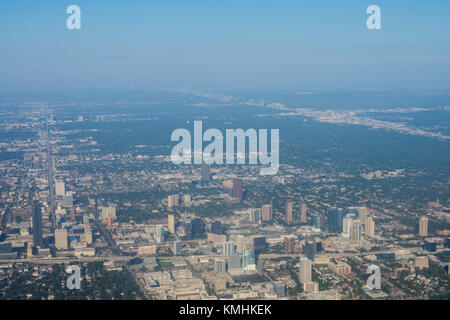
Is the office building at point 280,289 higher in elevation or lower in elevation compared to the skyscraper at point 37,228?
lower

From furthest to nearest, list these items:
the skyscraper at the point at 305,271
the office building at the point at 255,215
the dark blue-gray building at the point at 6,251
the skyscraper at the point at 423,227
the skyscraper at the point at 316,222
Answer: the office building at the point at 255,215
the skyscraper at the point at 316,222
the skyscraper at the point at 423,227
the dark blue-gray building at the point at 6,251
the skyscraper at the point at 305,271

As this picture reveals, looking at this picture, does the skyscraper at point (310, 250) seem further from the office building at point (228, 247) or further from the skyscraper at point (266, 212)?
the skyscraper at point (266, 212)

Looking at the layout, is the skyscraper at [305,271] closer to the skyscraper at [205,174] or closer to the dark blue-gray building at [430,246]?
the dark blue-gray building at [430,246]

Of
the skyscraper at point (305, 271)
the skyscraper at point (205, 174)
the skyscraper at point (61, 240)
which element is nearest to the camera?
the skyscraper at point (305, 271)

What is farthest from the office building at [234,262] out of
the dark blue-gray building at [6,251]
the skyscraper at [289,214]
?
the dark blue-gray building at [6,251]

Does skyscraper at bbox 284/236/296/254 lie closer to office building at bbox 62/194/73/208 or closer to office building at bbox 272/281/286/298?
office building at bbox 272/281/286/298

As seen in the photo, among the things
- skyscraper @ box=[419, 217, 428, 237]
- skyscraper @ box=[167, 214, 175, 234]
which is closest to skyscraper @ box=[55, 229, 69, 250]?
skyscraper @ box=[167, 214, 175, 234]

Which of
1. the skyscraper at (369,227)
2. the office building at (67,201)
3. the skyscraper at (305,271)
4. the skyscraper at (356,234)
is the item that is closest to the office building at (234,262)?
the skyscraper at (305,271)

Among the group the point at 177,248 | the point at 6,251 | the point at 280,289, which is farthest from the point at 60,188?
the point at 280,289

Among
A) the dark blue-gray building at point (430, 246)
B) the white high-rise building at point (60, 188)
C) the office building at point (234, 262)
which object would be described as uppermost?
the white high-rise building at point (60, 188)

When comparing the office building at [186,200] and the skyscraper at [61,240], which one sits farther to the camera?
the office building at [186,200]

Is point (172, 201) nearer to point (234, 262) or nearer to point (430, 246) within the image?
point (234, 262)
